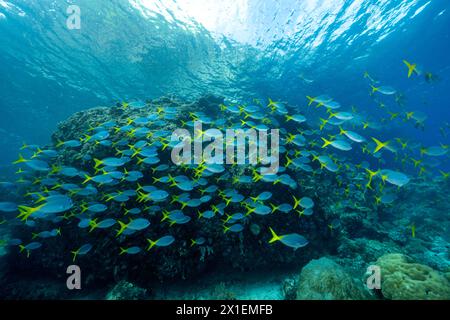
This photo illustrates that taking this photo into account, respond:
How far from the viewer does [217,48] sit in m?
17.7

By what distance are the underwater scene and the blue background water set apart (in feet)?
0.44

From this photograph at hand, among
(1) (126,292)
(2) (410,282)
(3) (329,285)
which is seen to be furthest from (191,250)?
(2) (410,282)

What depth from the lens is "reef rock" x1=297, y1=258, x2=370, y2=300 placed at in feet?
13.9

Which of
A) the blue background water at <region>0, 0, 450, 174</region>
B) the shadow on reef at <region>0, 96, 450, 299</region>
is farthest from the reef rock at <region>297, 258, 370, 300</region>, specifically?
the blue background water at <region>0, 0, 450, 174</region>

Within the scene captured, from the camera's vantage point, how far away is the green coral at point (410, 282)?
396cm

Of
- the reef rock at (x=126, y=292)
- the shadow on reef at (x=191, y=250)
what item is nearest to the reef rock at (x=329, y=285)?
the shadow on reef at (x=191, y=250)

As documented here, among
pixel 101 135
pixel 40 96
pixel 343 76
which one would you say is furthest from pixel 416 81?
pixel 40 96

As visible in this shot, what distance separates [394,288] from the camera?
13.9 ft

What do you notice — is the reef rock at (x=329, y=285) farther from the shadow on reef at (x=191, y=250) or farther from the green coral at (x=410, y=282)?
the green coral at (x=410, y=282)

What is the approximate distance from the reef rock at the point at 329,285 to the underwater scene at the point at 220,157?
0.04m

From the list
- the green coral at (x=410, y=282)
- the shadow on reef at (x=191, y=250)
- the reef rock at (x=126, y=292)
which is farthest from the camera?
the shadow on reef at (x=191, y=250)

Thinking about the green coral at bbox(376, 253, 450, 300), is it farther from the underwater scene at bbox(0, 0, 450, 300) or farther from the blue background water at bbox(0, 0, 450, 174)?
the blue background water at bbox(0, 0, 450, 174)

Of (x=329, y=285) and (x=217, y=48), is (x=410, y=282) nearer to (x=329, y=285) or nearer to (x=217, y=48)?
(x=329, y=285)

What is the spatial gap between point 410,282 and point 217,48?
17688 mm
